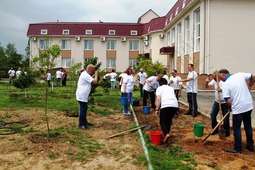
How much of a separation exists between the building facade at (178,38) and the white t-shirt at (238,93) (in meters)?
2.24

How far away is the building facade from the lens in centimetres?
2019

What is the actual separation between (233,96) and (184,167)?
1.90 meters

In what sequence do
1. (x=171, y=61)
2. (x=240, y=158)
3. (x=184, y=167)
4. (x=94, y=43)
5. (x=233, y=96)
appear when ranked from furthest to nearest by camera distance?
(x=94, y=43), (x=171, y=61), (x=233, y=96), (x=240, y=158), (x=184, y=167)

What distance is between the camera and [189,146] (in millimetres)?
5781

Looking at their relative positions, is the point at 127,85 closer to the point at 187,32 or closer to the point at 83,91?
the point at 83,91

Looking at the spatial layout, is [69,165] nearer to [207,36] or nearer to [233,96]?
[233,96]

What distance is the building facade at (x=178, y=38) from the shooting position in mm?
20188

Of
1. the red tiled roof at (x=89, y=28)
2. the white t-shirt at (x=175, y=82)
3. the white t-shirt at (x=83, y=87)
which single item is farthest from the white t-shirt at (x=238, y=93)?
the red tiled roof at (x=89, y=28)

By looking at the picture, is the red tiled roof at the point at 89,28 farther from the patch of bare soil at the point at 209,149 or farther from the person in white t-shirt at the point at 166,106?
the person in white t-shirt at the point at 166,106

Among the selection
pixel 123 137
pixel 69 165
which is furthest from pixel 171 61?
pixel 69 165

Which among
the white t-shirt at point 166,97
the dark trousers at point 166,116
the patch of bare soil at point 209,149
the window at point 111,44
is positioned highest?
the window at point 111,44

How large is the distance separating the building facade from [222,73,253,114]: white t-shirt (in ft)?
7.35

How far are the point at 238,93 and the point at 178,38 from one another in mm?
23525

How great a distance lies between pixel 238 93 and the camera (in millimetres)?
5406
